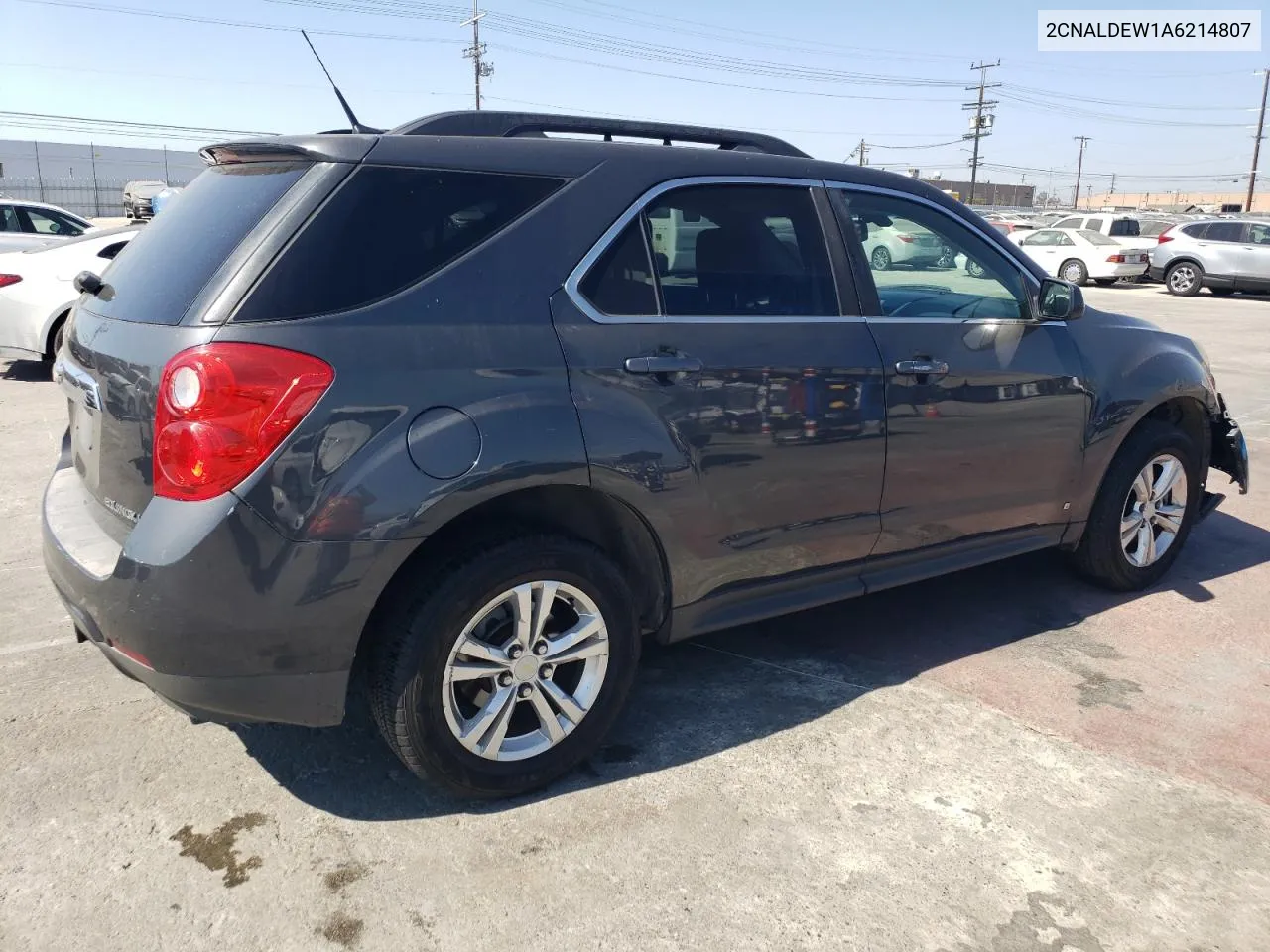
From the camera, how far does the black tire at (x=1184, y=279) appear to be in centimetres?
2223

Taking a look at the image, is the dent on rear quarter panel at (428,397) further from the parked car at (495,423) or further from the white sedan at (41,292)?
the white sedan at (41,292)

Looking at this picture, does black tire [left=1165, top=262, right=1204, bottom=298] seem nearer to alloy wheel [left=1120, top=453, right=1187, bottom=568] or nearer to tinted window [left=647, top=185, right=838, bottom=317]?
alloy wheel [left=1120, top=453, right=1187, bottom=568]

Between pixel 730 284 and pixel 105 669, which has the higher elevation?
pixel 730 284

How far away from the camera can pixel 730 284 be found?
10.4ft

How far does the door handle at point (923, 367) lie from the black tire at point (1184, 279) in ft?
72.6

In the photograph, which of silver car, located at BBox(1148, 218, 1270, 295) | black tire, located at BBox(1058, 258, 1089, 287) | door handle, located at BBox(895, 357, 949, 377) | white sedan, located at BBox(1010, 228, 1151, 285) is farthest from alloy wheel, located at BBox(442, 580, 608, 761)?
black tire, located at BBox(1058, 258, 1089, 287)

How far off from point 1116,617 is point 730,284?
2474 millimetres

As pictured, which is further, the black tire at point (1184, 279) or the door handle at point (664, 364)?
the black tire at point (1184, 279)

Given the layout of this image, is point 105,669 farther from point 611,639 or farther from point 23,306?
point 23,306

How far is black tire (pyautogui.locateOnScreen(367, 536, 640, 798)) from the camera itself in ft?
8.58

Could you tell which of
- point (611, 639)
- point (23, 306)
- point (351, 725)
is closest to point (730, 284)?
point (611, 639)

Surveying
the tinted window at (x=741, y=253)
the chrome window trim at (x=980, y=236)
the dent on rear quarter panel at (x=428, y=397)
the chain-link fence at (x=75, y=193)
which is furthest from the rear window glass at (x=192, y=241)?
the chain-link fence at (x=75, y=193)

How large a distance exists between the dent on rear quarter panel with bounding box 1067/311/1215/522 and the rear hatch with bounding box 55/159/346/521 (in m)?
3.09

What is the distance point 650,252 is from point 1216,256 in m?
23.1
